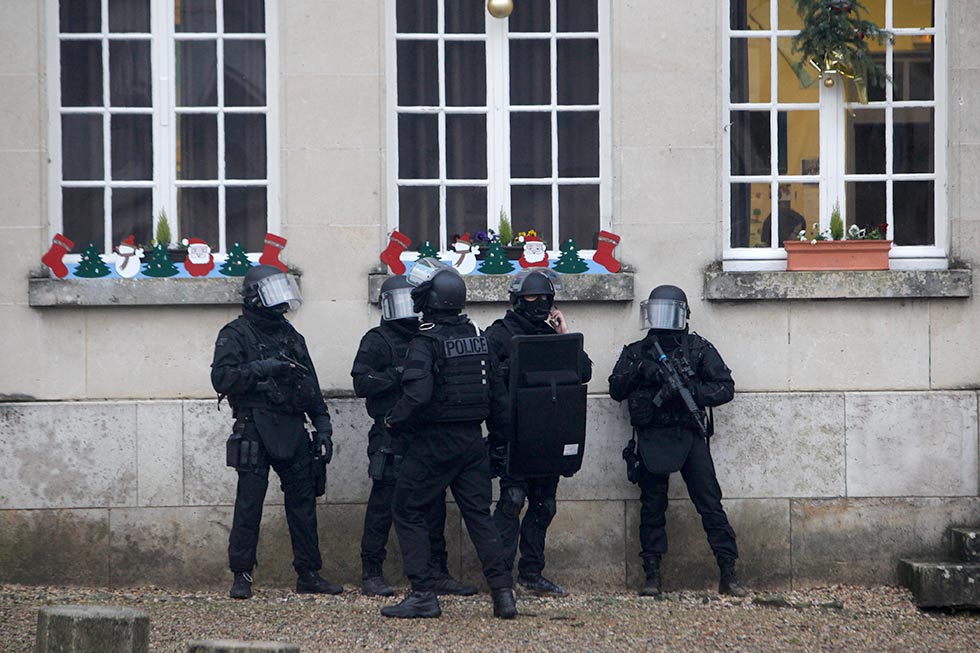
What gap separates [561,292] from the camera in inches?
361

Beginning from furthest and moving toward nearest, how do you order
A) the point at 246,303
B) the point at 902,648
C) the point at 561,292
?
the point at 561,292
the point at 246,303
the point at 902,648

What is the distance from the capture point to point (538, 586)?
8.98 m

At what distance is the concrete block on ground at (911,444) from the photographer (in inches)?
364

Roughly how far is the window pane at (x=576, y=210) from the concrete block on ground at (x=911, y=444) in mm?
2067

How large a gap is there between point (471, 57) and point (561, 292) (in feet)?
5.68

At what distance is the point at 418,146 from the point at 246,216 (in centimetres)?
123

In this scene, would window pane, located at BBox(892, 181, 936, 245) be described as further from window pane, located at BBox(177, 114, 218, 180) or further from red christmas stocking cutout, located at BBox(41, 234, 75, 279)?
red christmas stocking cutout, located at BBox(41, 234, 75, 279)

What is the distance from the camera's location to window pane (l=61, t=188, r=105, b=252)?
9.43 metres

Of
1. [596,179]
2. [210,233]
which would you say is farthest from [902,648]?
[210,233]

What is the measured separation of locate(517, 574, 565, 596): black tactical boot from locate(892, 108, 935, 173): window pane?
3.61 meters

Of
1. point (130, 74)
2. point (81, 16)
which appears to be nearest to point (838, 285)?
point (130, 74)

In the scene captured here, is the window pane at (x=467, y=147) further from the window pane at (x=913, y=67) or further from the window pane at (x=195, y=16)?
the window pane at (x=913, y=67)

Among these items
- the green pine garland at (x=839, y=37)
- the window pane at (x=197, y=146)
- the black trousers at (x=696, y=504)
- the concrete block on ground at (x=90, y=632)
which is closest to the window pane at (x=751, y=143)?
the green pine garland at (x=839, y=37)

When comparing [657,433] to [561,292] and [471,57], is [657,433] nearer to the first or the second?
[561,292]
